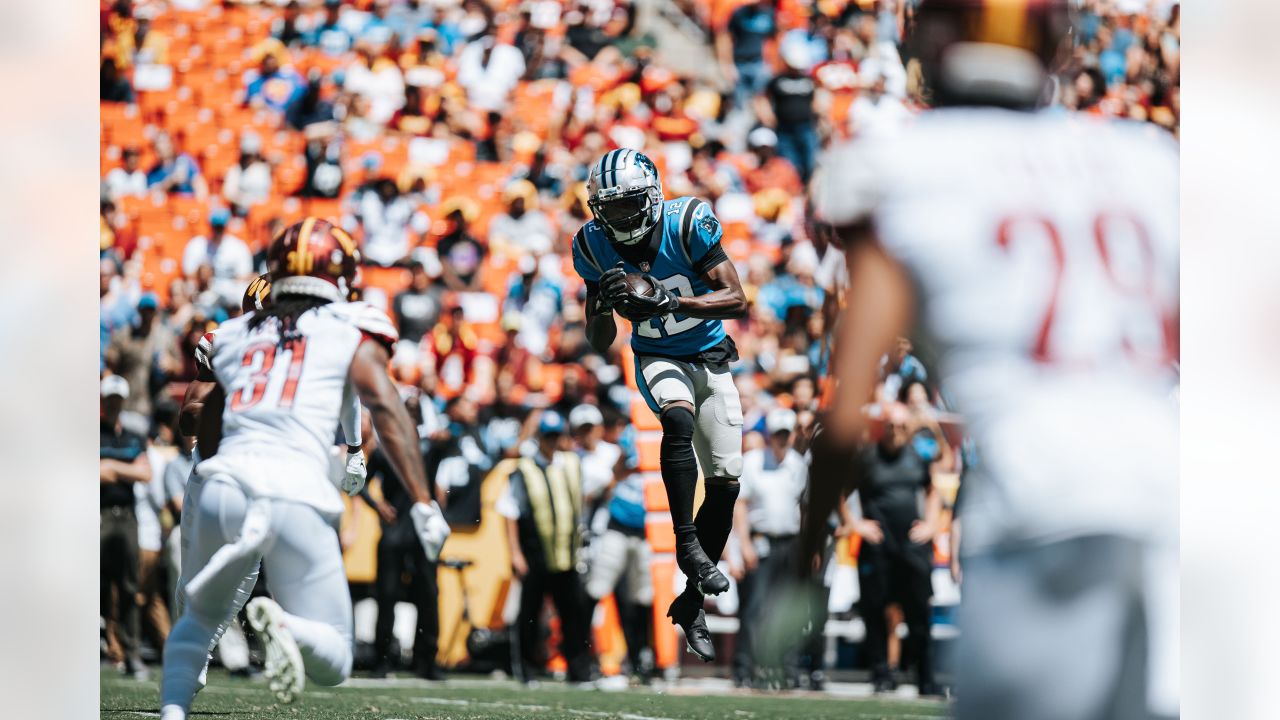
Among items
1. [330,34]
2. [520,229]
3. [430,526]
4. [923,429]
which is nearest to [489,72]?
[330,34]

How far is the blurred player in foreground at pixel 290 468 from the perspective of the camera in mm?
4859

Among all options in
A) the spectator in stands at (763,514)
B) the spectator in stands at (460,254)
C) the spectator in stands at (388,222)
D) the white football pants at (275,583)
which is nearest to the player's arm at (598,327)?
the white football pants at (275,583)

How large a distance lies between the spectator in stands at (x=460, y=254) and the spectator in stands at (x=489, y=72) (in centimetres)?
251

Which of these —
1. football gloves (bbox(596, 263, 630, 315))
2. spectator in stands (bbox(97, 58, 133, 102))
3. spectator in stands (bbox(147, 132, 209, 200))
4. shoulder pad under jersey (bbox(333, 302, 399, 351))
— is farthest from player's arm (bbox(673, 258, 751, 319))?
spectator in stands (bbox(97, 58, 133, 102))

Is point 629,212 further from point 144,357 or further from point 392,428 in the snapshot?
point 144,357

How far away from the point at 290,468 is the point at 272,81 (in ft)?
37.4

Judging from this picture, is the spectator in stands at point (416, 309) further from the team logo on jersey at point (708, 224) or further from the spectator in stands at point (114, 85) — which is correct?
the team logo on jersey at point (708, 224)

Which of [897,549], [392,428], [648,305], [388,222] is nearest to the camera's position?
[392,428]

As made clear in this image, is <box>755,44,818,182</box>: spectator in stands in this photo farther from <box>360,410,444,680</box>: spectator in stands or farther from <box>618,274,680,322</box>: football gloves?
<box>618,274,680,322</box>: football gloves

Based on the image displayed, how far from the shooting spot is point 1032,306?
82.7 inches

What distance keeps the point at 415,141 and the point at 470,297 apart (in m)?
2.89

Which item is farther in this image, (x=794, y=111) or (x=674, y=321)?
(x=794, y=111)

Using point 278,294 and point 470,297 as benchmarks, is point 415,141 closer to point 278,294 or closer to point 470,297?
point 470,297
